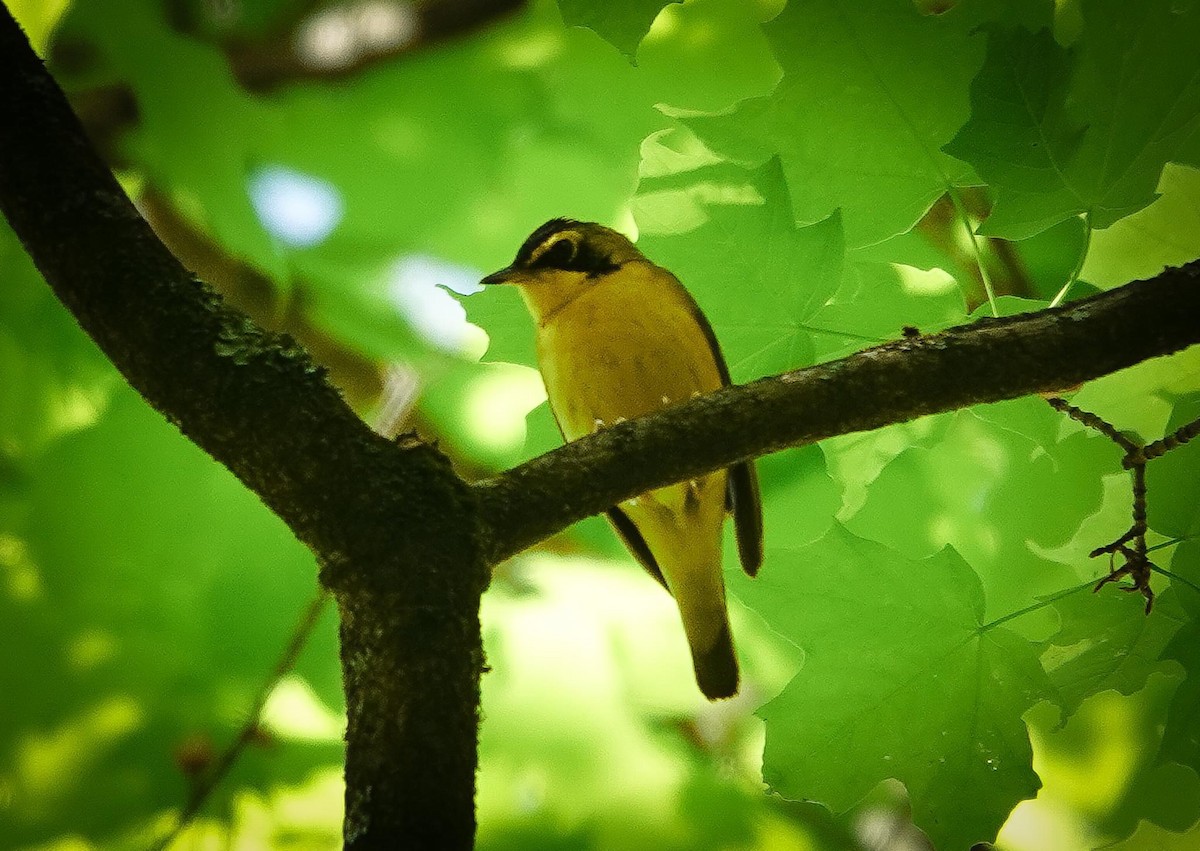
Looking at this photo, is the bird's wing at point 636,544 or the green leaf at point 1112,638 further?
the bird's wing at point 636,544

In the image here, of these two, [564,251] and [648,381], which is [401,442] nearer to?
[648,381]

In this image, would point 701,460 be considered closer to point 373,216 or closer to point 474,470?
point 474,470

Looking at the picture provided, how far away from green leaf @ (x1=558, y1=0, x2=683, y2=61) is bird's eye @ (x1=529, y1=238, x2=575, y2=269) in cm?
76

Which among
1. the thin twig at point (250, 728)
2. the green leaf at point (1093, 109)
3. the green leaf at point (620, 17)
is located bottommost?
the thin twig at point (250, 728)

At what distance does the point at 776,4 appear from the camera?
2.03 m

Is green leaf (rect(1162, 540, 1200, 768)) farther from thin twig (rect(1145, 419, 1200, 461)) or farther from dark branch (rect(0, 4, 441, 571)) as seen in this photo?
dark branch (rect(0, 4, 441, 571))

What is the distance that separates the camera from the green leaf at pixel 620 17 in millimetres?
1145

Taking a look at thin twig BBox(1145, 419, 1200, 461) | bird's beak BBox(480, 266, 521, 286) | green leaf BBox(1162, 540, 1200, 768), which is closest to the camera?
thin twig BBox(1145, 419, 1200, 461)

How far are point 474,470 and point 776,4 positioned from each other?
1.10m

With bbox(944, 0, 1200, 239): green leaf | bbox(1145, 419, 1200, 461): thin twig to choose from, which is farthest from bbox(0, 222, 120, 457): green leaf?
bbox(1145, 419, 1200, 461): thin twig

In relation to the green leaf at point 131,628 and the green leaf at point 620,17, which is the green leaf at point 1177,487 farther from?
the green leaf at point 131,628

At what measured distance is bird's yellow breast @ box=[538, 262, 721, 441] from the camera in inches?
70.6

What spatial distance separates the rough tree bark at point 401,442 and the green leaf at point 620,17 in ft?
1.39

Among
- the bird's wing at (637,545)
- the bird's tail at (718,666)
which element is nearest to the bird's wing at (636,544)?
the bird's wing at (637,545)
